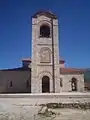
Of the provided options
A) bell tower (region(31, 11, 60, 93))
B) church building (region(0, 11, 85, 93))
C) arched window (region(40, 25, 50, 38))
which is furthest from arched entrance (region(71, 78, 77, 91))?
arched window (region(40, 25, 50, 38))

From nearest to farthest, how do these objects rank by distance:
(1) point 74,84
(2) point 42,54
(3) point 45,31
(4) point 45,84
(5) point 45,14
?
(2) point 42,54
(5) point 45,14
(3) point 45,31
(4) point 45,84
(1) point 74,84

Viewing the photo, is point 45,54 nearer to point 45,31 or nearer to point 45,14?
point 45,31

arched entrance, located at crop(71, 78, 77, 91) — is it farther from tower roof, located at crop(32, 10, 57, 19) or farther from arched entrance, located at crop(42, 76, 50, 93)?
tower roof, located at crop(32, 10, 57, 19)

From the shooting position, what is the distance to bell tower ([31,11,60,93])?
3478cm

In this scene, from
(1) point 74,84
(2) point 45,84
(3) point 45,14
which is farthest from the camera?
(1) point 74,84

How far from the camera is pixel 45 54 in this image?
116ft

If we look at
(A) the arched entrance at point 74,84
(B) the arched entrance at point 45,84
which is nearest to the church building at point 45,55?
(B) the arched entrance at point 45,84

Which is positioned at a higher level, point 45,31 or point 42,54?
point 45,31

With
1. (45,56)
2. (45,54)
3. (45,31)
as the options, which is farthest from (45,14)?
(45,56)

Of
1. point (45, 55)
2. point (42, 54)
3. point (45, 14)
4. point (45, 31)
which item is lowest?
point (45, 55)

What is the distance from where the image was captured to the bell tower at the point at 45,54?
1369 inches

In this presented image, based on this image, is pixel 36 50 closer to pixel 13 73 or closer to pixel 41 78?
pixel 41 78

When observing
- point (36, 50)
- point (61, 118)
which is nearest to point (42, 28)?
point (36, 50)

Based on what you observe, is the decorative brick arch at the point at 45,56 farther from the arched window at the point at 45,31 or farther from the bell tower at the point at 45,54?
the arched window at the point at 45,31
